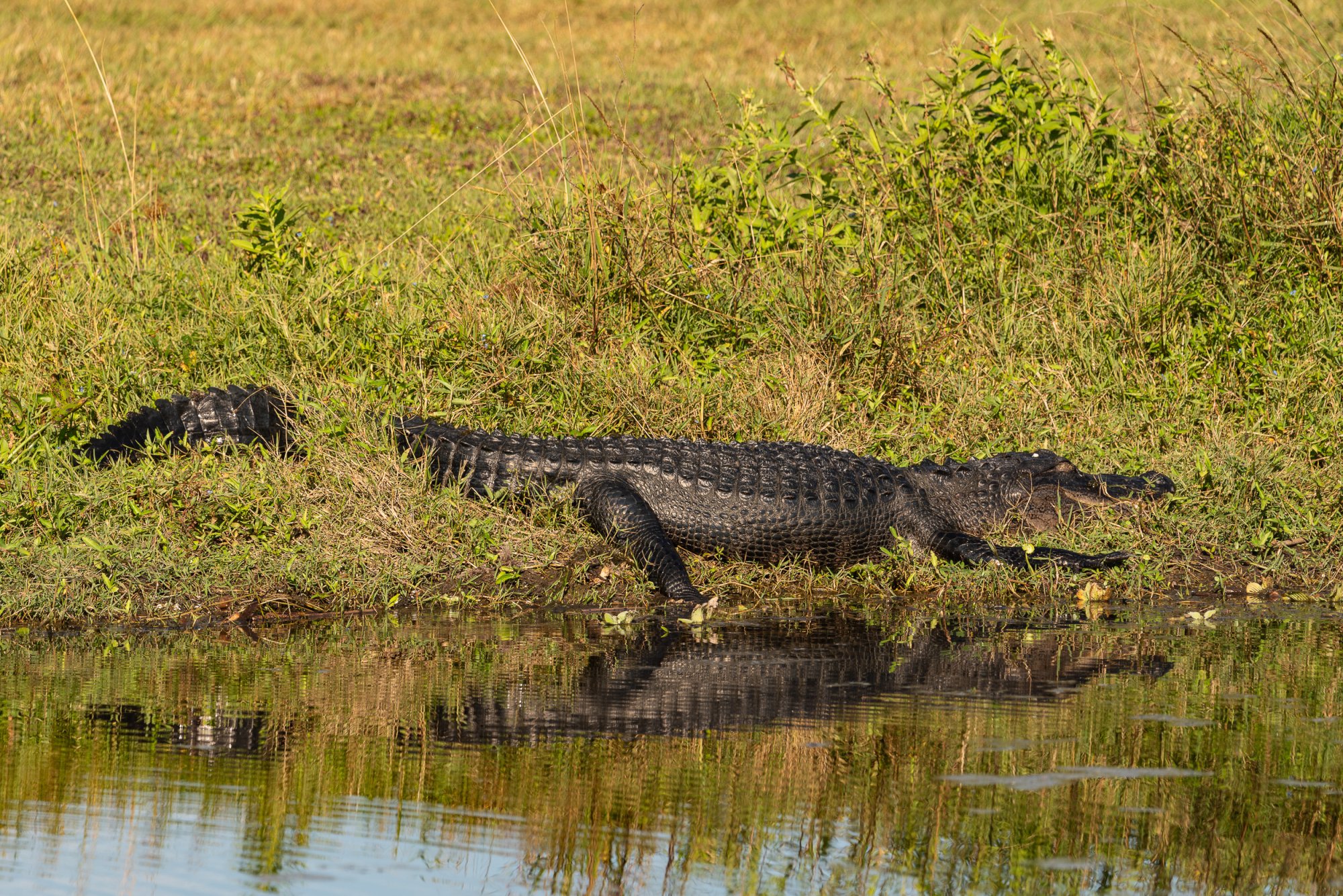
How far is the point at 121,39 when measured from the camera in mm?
15977

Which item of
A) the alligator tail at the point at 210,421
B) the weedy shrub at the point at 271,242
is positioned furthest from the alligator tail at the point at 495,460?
the weedy shrub at the point at 271,242

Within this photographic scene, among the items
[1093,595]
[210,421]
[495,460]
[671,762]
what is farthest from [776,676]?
[210,421]

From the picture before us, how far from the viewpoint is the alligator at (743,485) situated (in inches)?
226

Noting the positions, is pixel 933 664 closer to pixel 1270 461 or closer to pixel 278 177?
pixel 1270 461

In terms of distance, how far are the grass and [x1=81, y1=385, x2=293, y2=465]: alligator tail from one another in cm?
15

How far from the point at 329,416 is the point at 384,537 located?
34.1 inches

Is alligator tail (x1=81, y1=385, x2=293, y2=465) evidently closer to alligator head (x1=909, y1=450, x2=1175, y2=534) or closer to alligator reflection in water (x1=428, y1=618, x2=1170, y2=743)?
alligator reflection in water (x1=428, y1=618, x2=1170, y2=743)

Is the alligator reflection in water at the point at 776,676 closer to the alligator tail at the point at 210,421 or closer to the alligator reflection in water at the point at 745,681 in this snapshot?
the alligator reflection in water at the point at 745,681

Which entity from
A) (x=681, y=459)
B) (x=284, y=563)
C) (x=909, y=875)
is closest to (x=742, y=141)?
(x=681, y=459)

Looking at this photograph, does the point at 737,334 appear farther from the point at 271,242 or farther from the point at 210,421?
the point at 210,421

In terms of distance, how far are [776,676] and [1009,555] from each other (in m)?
1.85

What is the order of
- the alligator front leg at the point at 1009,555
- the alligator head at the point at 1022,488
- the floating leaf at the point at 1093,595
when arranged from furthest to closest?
1. the alligator head at the point at 1022,488
2. the alligator front leg at the point at 1009,555
3. the floating leaf at the point at 1093,595

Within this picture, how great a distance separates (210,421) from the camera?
6.01m

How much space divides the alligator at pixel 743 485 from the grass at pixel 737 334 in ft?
0.43
